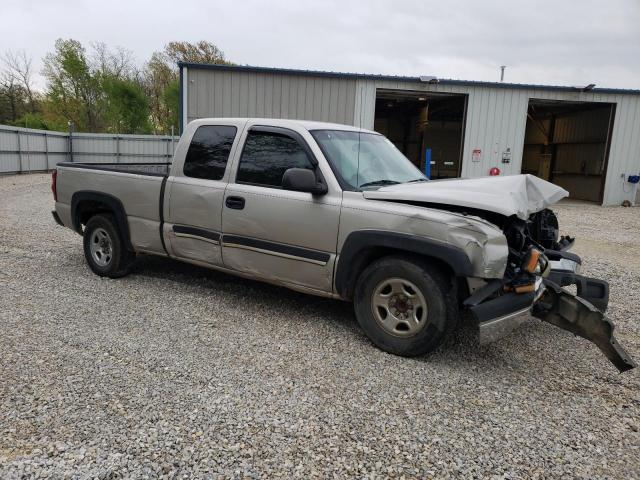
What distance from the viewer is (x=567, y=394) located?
3482 mm

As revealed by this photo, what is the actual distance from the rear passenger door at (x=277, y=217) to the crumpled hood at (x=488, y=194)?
1.68 ft

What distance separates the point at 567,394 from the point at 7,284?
5.68 metres

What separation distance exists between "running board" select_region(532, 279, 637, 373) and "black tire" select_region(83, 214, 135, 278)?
4479 mm

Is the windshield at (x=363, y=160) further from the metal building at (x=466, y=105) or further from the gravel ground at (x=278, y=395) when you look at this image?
the metal building at (x=466, y=105)

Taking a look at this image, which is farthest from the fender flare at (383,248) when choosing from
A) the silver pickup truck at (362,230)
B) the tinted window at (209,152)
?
the tinted window at (209,152)

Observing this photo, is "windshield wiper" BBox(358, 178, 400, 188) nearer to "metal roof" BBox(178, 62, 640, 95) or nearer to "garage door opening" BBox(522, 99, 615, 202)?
"metal roof" BBox(178, 62, 640, 95)

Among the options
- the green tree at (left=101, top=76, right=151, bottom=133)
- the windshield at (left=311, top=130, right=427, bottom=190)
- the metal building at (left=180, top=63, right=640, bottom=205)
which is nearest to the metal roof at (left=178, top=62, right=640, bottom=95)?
the metal building at (left=180, top=63, right=640, bottom=205)

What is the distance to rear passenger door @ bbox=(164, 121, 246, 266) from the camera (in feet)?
16.1

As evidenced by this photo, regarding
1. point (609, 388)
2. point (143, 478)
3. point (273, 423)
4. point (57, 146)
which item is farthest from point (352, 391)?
point (57, 146)

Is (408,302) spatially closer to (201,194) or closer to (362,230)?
(362,230)

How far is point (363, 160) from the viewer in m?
4.69

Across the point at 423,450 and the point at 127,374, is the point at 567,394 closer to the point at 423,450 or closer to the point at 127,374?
the point at 423,450

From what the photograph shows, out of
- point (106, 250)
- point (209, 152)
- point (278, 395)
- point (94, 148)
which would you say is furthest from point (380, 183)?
point (94, 148)

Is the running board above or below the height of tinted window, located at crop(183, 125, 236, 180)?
below
